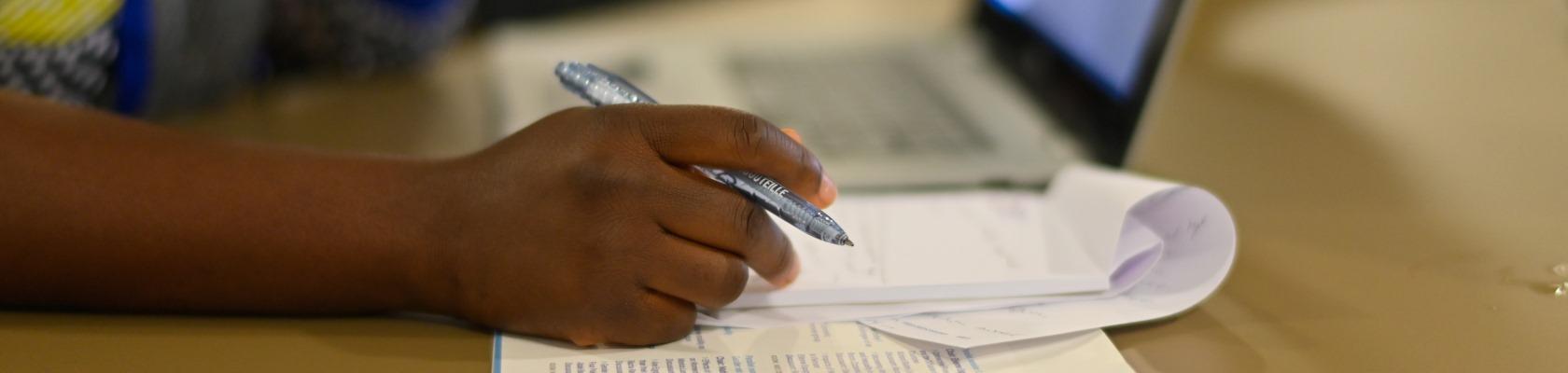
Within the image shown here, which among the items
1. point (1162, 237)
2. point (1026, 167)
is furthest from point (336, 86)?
point (1162, 237)

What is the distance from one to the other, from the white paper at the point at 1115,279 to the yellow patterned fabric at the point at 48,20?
1.34ft

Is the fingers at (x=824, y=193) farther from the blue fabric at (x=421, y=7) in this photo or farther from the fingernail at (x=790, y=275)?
the blue fabric at (x=421, y=7)

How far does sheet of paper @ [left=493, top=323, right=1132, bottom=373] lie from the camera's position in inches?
18.0

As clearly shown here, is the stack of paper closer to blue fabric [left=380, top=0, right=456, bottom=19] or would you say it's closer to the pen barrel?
the pen barrel

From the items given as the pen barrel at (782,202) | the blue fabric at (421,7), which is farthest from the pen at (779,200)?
the blue fabric at (421,7)

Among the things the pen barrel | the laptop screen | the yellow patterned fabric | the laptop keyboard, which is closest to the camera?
the pen barrel

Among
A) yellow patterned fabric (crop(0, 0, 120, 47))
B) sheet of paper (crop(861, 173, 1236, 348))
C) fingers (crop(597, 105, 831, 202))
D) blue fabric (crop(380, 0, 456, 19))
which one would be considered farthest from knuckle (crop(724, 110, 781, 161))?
blue fabric (crop(380, 0, 456, 19))

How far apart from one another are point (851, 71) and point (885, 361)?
572mm

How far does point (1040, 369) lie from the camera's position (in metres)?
0.46

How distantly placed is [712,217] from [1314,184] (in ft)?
1.37

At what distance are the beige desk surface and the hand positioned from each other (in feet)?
0.13

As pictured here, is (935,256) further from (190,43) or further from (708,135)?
(190,43)

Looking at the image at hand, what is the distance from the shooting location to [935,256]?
0.56 m

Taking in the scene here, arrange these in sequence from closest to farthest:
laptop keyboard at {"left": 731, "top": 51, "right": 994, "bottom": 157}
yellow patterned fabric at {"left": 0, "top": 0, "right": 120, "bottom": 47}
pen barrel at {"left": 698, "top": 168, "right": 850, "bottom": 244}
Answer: pen barrel at {"left": 698, "top": 168, "right": 850, "bottom": 244}
yellow patterned fabric at {"left": 0, "top": 0, "right": 120, "bottom": 47}
laptop keyboard at {"left": 731, "top": 51, "right": 994, "bottom": 157}
